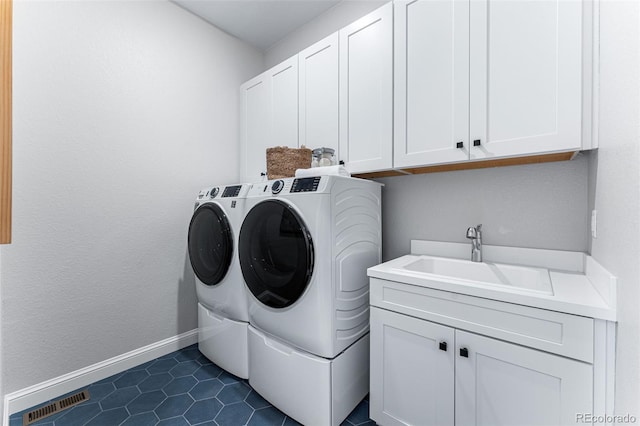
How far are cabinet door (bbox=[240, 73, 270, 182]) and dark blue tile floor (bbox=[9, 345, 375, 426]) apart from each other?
1565mm

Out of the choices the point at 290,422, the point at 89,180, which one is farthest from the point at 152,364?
the point at 89,180

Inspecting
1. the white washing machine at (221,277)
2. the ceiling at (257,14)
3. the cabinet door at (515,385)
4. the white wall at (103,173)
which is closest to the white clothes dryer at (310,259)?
the white washing machine at (221,277)

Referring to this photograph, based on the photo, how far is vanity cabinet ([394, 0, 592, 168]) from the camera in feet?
3.72

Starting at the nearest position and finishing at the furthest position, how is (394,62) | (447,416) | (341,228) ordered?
(447,416) < (341,228) < (394,62)

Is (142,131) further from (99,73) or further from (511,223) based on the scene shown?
(511,223)

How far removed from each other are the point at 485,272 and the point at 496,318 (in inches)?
19.7

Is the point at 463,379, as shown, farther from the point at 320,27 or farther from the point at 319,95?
the point at 320,27

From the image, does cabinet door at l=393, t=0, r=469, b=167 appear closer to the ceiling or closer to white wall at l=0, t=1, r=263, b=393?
the ceiling

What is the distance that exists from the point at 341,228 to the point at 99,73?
1960 millimetres

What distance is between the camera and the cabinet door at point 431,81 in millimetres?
1395

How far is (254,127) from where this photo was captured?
100 inches

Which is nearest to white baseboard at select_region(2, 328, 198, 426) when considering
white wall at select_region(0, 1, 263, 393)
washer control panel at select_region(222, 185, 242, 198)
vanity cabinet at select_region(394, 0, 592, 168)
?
white wall at select_region(0, 1, 263, 393)

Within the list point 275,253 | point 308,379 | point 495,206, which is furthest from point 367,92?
point 308,379

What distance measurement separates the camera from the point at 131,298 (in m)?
2.08
